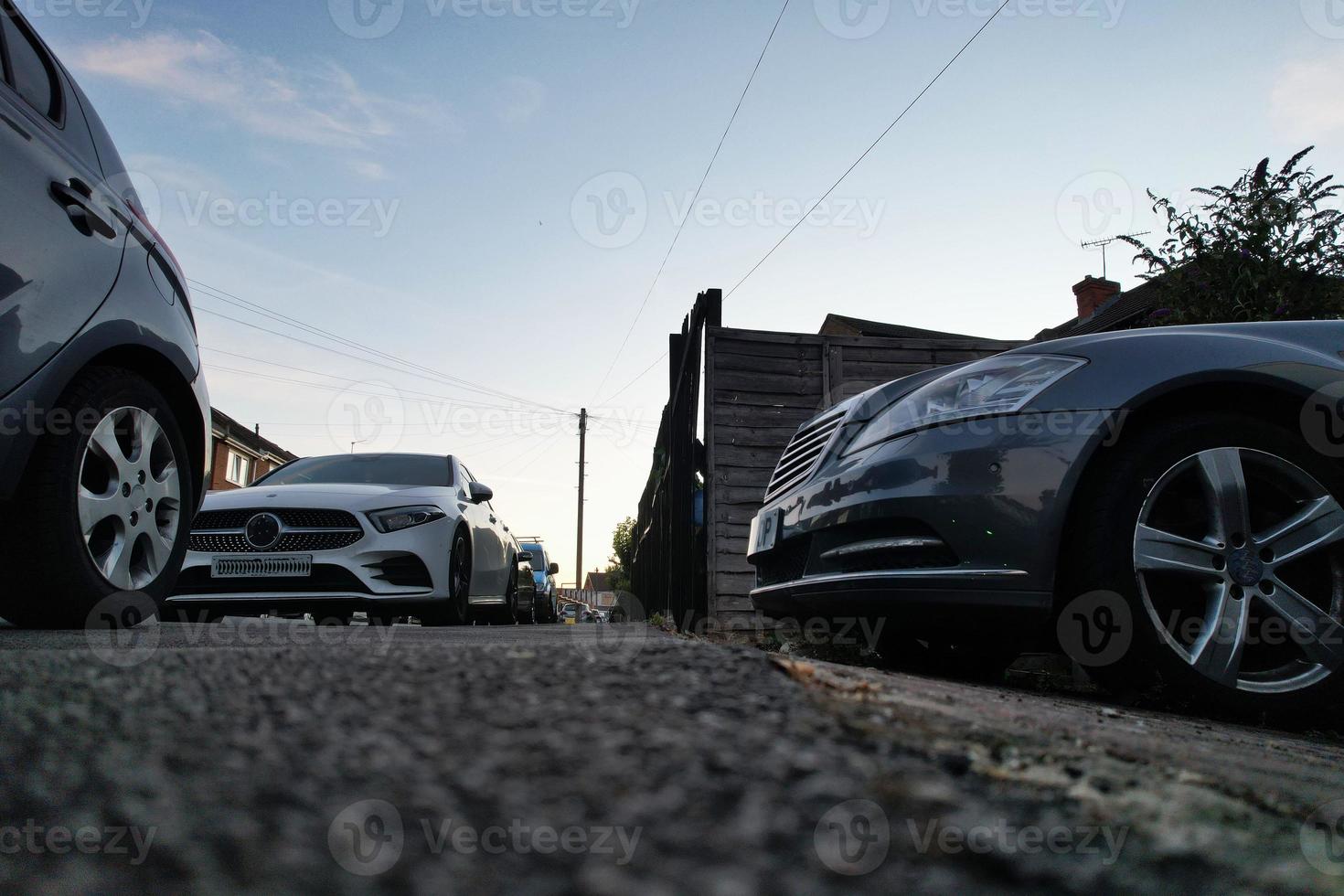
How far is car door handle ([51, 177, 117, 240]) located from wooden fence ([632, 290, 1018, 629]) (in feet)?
13.6

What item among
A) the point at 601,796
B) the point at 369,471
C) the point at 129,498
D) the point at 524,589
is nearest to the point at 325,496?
the point at 369,471

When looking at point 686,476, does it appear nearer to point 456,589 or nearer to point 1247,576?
point 456,589

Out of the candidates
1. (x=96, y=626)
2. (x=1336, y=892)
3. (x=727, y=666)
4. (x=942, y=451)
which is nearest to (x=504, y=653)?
(x=727, y=666)

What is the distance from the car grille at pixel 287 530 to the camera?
5438 mm

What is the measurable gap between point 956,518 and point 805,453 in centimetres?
126

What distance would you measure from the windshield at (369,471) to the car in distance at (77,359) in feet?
10.8

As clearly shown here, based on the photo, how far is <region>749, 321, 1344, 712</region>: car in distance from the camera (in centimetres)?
249

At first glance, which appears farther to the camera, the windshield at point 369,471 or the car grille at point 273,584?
the windshield at point 369,471

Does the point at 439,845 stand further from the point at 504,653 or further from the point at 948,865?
the point at 504,653

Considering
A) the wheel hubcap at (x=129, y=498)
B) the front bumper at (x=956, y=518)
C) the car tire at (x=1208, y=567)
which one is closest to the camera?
the car tire at (x=1208, y=567)

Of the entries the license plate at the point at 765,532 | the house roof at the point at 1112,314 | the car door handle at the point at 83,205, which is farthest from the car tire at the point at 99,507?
the house roof at the point at 1112,314

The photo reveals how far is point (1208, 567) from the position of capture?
8.25ft

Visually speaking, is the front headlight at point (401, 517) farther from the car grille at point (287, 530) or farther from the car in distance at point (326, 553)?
the car grille at point (287, 530)

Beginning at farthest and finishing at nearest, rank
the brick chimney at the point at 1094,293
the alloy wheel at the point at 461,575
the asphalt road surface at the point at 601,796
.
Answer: the brick chimney at the point at 1094,293, the alloy wheel at the point at 461,575, the asphalt road surface at the point at 601,796
